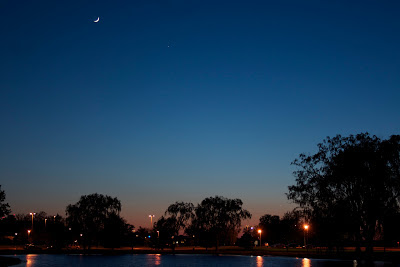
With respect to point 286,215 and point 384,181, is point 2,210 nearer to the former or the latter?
point 384,181

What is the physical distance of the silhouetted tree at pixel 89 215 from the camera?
10364cm

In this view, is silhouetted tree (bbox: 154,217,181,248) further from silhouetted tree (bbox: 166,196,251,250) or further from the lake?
the lake

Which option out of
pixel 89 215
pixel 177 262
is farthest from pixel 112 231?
pixel 177 262

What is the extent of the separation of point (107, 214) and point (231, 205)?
99.3ft

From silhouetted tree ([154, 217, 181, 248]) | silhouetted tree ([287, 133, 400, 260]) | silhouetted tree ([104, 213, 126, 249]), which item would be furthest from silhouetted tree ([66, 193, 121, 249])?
silhouetted tree ([287, 133, 400, 260])

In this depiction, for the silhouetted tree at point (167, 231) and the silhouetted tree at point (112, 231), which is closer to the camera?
the silhouetted tree at point (112, 231)

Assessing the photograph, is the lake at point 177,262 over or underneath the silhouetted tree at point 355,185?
underneath

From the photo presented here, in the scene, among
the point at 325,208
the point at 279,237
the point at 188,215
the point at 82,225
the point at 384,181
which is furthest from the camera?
the point at 279,237

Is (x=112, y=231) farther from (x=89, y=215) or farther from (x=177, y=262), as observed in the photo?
(x=177, y=262)

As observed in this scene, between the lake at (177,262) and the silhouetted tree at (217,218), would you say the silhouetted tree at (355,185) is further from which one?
the silhouetted tree at (217,218)

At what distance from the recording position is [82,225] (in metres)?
104

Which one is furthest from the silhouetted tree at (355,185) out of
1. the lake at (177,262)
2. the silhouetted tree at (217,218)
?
the silhouetted tree at (217,218)

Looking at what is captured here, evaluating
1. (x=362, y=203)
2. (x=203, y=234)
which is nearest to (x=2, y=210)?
(x=362, y=203)

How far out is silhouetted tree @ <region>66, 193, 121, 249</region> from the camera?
103637mm
